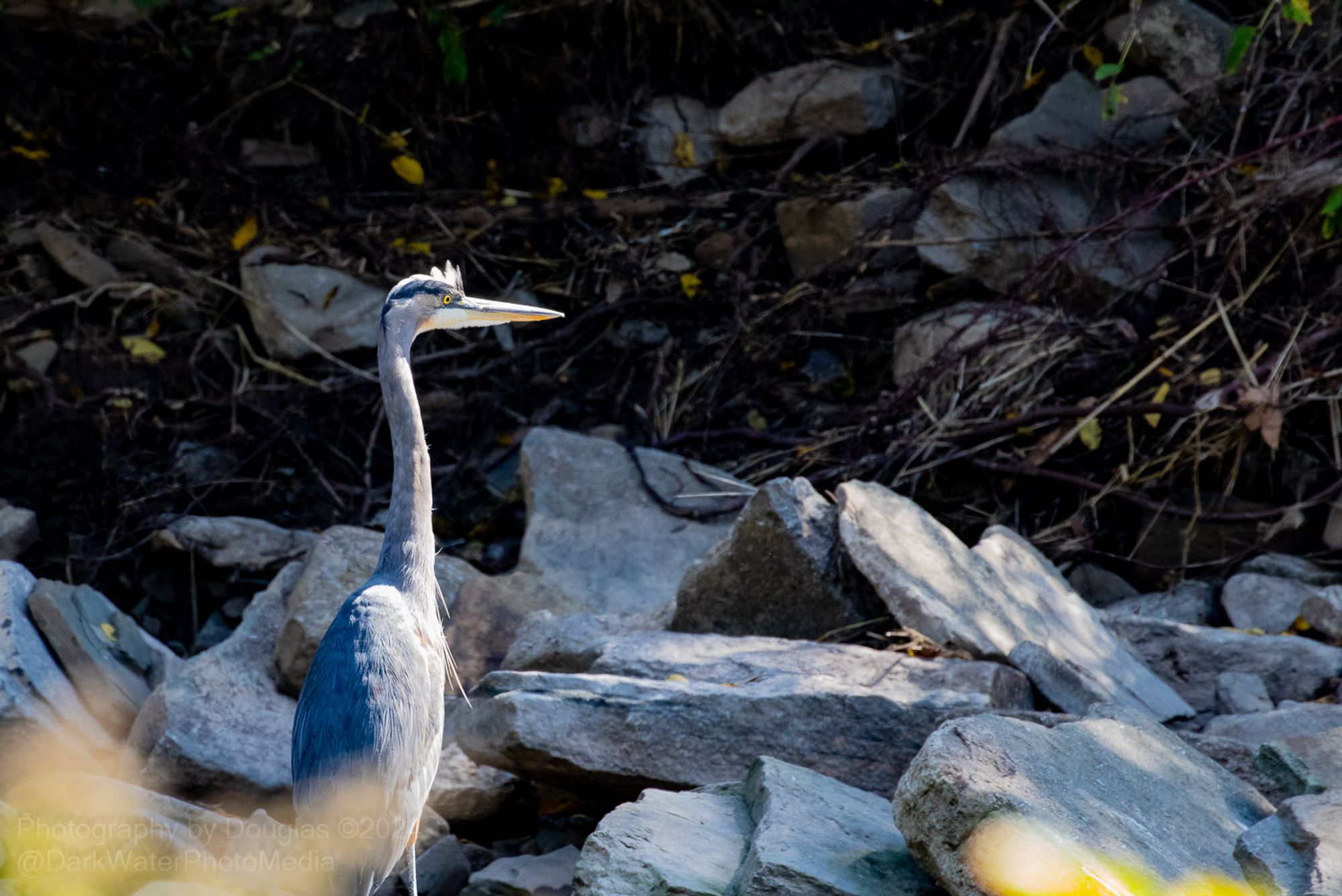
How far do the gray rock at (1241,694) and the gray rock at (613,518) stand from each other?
1872mm

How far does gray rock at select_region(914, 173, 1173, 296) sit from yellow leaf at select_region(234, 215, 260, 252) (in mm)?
3521

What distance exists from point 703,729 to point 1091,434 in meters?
2.70

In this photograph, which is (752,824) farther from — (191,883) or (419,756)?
(191,883)

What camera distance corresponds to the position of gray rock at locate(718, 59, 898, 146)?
6.72 metres

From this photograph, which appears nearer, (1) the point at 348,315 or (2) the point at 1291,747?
(2) the point at 1291,747

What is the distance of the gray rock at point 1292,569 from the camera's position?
15.5ft

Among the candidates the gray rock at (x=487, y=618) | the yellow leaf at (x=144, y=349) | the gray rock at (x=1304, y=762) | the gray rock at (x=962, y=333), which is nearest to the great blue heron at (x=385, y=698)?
the gray rock at (x=487, y=618)

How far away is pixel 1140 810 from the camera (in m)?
2.52

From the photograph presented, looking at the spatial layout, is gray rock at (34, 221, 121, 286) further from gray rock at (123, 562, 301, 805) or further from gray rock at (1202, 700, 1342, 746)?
gray rock at (1202, 700, 1342, 746)

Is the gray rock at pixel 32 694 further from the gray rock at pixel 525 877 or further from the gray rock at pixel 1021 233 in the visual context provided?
the gray rock at pixel 1021 233

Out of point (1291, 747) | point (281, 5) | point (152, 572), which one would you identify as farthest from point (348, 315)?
point (1291, 747)

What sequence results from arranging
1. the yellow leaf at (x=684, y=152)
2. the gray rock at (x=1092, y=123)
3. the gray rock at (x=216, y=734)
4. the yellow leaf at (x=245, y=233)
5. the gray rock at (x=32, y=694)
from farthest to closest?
1. the yellow leaf at (x=684, y=152)
2. the yellow leaf at (x=245, y=233)
3. the gray rock at (x=1092, y=123)
4. the gray rock at (x=216, y=734)
5. the gray rock at (x=32, y=694)

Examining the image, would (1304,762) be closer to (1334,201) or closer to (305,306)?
(1334,201)

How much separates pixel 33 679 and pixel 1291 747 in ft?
10.7
